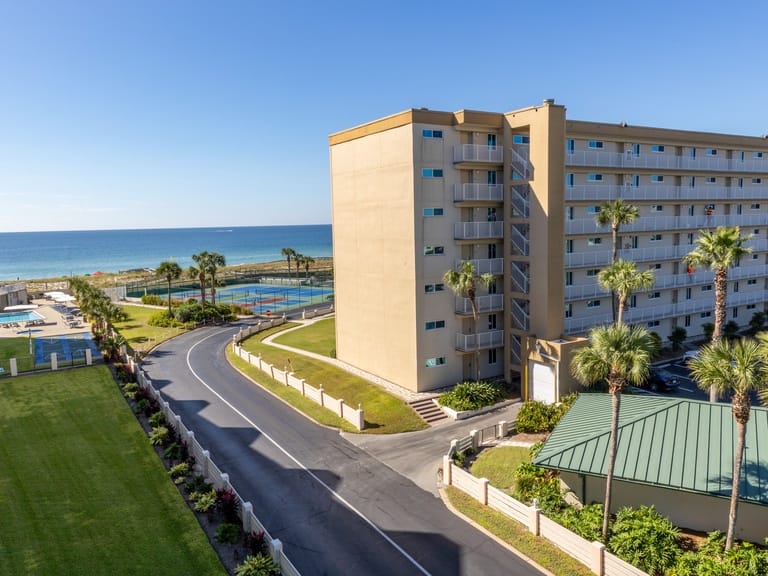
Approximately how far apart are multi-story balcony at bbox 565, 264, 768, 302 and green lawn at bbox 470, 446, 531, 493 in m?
14.8

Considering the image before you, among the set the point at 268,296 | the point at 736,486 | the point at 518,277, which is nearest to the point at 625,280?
the point at 518,277

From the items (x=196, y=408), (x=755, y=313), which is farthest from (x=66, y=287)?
(x=755, y=313)

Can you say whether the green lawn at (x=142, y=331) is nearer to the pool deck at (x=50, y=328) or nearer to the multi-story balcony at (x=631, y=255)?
the pool deck at (x=50, y=328)

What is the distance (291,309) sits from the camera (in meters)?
75.3

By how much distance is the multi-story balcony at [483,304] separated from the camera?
38.0 m

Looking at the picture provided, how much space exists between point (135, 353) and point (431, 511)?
36.8 m

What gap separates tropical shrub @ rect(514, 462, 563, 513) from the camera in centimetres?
2247

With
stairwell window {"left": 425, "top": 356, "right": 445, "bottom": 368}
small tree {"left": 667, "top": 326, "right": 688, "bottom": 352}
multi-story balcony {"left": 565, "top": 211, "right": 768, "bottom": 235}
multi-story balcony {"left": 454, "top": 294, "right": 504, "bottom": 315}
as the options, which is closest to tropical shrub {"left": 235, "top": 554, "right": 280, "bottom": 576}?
stairwell window {"left": 425, "top": 356, "right": 445, "bottom": 368}

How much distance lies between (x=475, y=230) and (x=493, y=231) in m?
1.57

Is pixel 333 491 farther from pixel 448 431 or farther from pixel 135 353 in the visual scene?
pixel 135 353

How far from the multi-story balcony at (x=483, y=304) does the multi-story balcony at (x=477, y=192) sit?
22.5 ft

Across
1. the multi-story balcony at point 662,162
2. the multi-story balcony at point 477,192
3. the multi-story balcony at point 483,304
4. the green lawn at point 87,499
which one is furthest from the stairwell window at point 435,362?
the green lawn at point 87,499

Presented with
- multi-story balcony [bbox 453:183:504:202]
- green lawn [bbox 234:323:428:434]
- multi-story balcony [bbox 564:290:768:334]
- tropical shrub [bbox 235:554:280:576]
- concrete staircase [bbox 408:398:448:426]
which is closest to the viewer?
tropical shrub [bbox 235:554:280:576]

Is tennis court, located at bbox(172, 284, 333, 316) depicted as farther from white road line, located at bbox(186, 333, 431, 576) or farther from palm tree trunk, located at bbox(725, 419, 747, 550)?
palm tree trunk, located at bbox(725, 419, 747, 550)
